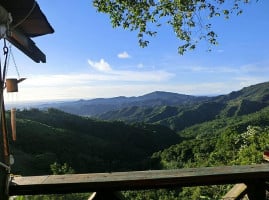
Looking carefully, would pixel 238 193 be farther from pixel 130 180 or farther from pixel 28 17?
pixel 28 17

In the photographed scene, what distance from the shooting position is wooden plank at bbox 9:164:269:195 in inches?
114

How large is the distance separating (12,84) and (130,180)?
1.12 meters

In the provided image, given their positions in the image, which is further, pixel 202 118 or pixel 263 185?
pixel 202 118

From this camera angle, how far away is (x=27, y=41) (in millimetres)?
3445

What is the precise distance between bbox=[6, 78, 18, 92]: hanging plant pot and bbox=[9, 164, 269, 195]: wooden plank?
2.23ft

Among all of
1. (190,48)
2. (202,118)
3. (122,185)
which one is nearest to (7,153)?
(122,185)

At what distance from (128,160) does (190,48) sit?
8245 centimetres

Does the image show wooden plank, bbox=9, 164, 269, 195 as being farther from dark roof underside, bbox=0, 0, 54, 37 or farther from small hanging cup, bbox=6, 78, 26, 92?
dark roof underside, bbox=0, 0, 54, 37

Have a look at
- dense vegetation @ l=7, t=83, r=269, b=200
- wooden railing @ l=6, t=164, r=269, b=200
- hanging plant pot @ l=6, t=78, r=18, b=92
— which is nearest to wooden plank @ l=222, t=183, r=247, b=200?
wooden railing @ l=6, t=164, r=269, b=200

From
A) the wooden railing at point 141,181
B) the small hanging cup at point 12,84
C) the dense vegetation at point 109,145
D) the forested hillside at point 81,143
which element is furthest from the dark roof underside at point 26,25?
the forested hillside at point 81,143

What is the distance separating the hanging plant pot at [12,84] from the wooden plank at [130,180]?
681mm

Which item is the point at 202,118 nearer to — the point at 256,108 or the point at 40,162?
the point at 256,108

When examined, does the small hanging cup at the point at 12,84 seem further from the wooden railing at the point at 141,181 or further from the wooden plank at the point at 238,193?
the wooden plank at the point at 238,193

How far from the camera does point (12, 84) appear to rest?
2936 millimetres
